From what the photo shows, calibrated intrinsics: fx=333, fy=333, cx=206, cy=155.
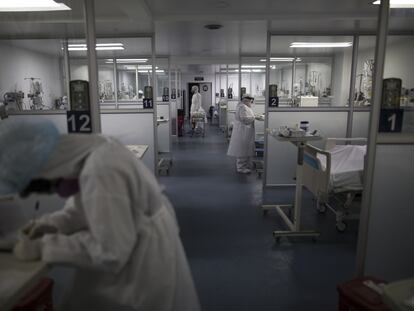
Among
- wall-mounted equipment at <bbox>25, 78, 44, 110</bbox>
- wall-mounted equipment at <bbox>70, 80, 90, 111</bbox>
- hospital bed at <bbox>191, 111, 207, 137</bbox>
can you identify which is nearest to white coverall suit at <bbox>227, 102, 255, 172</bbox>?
wall-mounted equipment at <bbox>70, 80, 90, 111</bbox>

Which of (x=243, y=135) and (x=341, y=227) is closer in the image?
(x=341, y=227)

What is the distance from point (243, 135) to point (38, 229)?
4606 millimetres

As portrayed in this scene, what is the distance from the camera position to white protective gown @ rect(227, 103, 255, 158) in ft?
18.2

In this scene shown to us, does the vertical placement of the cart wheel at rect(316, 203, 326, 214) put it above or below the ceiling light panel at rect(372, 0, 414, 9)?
below

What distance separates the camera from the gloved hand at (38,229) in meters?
1.19

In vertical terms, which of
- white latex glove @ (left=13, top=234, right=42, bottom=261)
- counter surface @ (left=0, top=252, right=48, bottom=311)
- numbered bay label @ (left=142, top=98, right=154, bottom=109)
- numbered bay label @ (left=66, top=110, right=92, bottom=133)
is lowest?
counter surface @ (left=0, top=252, right=48, bottom=311)

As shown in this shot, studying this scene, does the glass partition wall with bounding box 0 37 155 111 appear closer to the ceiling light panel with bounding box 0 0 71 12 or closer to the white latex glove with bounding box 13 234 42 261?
the ceiling light panel with bounding box 0 0 71 12

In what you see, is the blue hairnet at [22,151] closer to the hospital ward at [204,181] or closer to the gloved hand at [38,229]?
the hospital ward at [204,181]

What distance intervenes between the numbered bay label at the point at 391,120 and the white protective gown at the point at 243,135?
12.1ft

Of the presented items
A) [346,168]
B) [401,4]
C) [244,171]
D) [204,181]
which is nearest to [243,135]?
[244,171]

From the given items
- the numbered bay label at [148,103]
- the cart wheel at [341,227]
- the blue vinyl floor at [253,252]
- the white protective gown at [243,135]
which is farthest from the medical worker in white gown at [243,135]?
the cart wheel at [341,227]

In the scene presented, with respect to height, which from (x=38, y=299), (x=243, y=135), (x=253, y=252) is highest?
(x=243, y=135)

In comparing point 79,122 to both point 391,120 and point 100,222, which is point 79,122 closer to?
point 100,222

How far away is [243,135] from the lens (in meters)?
5.61
